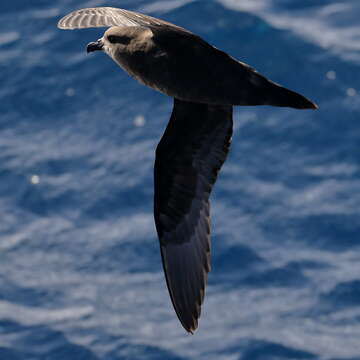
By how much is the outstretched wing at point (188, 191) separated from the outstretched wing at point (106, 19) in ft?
2.86

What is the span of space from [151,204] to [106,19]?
6930 mm

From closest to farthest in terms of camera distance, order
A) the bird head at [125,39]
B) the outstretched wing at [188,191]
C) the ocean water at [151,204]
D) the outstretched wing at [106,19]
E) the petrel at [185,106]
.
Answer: the petrel at [185,106] < the outstretched wing at [106,19] < the bird head at [125,39] < the outstretched wing at [188,191] < the ocean water at [151,204]

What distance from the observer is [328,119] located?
1525cm

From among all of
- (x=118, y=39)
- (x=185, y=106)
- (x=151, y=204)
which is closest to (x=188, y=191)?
(x=185, y=106)

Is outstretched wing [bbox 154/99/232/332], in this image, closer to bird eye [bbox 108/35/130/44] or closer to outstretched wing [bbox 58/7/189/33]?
bird eye [bbox 108/35/130/44]

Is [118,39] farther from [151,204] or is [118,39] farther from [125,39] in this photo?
[151,204]

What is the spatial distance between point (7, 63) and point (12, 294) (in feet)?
11.0

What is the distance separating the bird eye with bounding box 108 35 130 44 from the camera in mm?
8539

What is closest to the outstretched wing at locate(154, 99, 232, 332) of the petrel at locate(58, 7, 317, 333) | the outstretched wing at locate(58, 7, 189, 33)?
the petrel at locate(58, 7, 317, 333)

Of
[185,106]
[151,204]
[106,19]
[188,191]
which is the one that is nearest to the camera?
[106,19]

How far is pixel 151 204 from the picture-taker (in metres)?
15.2

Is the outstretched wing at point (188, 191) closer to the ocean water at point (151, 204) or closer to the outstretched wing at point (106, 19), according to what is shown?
the outstretched wing at point (106, 19)

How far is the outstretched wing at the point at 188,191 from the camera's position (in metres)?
9.00

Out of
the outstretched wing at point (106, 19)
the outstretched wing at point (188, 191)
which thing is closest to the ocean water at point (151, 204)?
the outstretched wing at point (188, 191)
